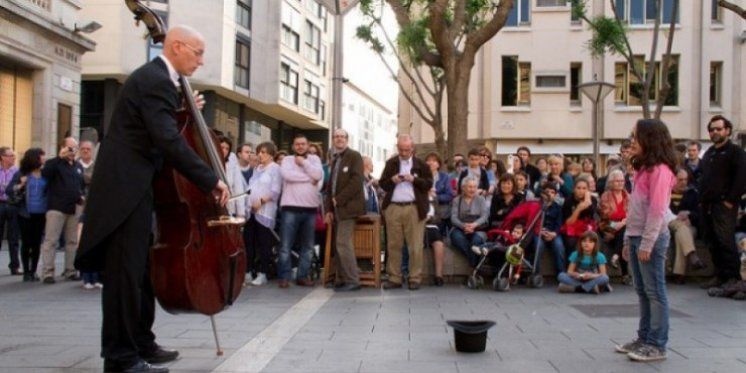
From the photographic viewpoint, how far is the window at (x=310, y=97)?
4709 cm

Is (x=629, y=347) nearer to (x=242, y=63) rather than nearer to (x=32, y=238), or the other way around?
(x=32, y=238)

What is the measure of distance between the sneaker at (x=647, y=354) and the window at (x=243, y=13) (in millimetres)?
33446

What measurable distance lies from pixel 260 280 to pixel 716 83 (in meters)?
31.6

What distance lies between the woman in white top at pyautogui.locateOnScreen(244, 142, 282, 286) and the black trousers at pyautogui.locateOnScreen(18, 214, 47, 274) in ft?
9.53

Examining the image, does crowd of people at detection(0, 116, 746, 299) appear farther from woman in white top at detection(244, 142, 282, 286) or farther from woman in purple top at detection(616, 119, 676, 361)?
woman in purple top at detection(616, 119, 676, 361)

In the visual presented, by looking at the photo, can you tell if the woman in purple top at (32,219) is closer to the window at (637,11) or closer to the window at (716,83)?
the window at (637,11)

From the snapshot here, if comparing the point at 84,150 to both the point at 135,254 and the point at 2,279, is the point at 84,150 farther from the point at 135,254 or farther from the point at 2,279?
the point at 135,254

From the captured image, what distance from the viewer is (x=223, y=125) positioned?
37750 millimetres

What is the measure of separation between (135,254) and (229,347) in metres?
1.64

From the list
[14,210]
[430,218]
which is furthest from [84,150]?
[430,218]

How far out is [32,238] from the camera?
11.7 meters

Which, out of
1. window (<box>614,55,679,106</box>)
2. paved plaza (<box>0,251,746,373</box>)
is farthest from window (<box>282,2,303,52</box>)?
paved plaza (<box>0,251,746,373</box>)

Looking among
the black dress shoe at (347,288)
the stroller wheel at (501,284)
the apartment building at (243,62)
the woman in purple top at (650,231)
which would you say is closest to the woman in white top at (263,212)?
the black dress shoe at (347,288)

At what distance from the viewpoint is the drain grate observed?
28.7 feet
